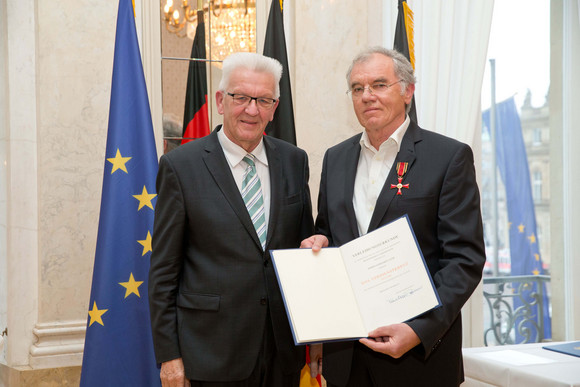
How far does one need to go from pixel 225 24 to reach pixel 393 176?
2.30 metres

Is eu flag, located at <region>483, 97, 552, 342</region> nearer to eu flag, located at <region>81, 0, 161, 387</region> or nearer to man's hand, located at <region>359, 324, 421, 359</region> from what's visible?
eu flag, located at <region>81, 0, 161, 387</region>

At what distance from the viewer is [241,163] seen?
2.24 metres

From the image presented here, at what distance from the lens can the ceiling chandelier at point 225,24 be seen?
381 cm

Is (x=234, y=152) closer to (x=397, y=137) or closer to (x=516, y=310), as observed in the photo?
(x=397, y=137)

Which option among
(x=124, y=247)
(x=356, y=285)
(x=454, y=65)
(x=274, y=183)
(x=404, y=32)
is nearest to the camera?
(x=356, y=285)

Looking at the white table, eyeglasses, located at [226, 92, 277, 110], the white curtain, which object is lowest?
the white table

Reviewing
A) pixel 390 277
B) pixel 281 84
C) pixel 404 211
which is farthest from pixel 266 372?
pixel 281 84

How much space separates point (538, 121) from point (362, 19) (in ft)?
7.90

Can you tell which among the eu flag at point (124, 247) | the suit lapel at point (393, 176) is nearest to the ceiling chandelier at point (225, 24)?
the eu flag at point (124, 247)

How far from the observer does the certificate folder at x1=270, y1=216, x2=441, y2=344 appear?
1812mm

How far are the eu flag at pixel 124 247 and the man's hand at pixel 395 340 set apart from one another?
5.12 ft

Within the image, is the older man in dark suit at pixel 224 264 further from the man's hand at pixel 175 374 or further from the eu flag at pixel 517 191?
the eu flag at pixel 517 191

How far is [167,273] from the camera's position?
82.7 inches

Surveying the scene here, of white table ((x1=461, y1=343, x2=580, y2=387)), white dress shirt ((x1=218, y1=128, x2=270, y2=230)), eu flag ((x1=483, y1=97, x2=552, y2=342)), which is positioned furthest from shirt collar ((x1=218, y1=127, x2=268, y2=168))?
eu flag ((x1=483, y1=97, x2=552, y2=342))
